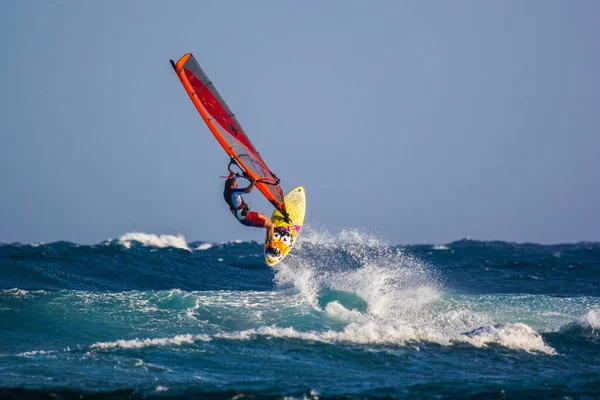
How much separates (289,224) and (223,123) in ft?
8.35

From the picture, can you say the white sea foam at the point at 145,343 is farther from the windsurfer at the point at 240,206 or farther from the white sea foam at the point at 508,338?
the white sea foam at the point at 508,338

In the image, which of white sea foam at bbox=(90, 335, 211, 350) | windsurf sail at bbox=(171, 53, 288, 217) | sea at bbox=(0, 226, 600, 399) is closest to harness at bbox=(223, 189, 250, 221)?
windsurf sail at bbox=(171, 53, 288, 217)

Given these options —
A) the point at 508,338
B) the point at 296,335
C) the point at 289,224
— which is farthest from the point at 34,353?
the point at 508,338

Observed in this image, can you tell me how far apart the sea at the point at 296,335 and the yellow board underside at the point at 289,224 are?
0.84 meters

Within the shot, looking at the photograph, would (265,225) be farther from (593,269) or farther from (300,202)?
(593,269)

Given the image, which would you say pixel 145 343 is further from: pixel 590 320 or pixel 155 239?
pixel 155 239

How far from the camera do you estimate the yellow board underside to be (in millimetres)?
12912

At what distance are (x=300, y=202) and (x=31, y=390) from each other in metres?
7.56

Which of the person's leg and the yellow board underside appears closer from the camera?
the person's leg

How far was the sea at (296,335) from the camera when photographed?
7930mm

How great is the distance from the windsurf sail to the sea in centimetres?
231

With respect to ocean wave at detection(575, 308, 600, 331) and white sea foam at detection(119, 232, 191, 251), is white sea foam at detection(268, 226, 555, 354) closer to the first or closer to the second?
ocean wave at detection(575, 308, 600, 331)

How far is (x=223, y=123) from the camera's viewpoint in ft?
38.5

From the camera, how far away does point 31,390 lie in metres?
7.42
